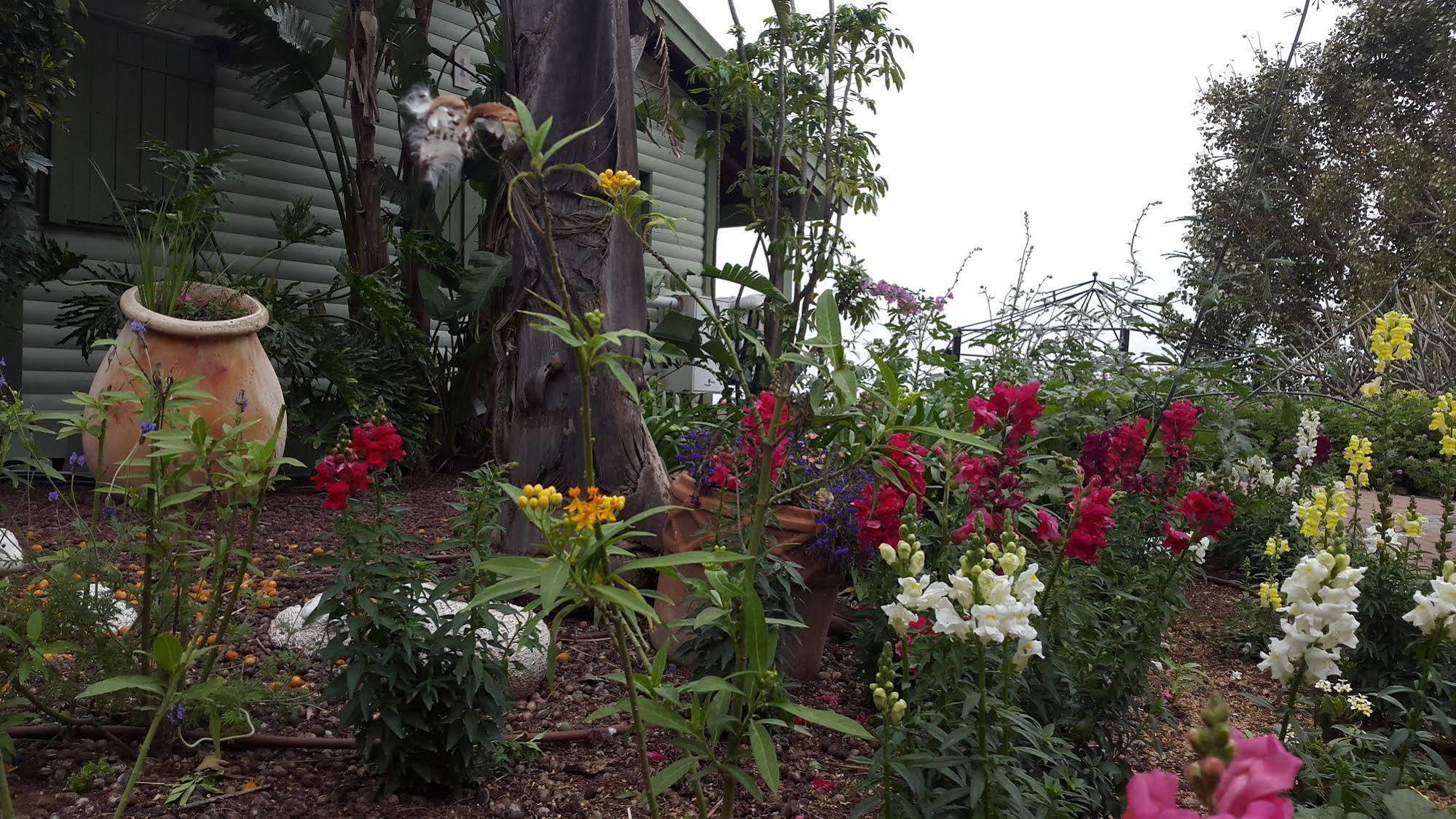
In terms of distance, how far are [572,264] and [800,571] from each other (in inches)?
70.1

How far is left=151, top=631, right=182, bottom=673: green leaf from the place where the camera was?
73.8 inches

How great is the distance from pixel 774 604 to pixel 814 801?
59 cm

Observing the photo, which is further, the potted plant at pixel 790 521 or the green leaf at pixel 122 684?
the potted plant at pixel 790 521

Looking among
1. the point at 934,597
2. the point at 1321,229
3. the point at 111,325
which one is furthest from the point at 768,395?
the point at 1321,229

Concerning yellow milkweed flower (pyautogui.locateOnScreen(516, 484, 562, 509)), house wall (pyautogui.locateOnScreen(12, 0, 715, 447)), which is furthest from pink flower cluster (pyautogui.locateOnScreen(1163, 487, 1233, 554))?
house wall (pyautogui.locateOnScreen(12, 0, 715, 447))

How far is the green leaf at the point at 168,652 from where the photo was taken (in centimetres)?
A: 188

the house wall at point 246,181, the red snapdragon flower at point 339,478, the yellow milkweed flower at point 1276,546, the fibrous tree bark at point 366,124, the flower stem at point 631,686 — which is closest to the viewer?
the flower stem at point 631,686

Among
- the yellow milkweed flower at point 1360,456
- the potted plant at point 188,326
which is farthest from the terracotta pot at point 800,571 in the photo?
the potted plant at point 188,326

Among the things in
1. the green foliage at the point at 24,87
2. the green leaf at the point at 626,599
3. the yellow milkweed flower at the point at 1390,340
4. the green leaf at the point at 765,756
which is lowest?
the green leaf at the point at 765,756

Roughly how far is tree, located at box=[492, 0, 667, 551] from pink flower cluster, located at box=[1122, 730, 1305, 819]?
141 inches

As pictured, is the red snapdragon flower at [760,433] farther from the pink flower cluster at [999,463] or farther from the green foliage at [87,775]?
the green foliage at [87,775]

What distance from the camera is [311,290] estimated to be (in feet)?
25.8

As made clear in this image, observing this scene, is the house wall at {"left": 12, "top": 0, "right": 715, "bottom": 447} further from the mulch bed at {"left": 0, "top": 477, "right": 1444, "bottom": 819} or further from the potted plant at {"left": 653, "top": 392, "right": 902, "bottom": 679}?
the potted plant at {"left": 653, "top": 392, "right": 902, "bottom": 679}

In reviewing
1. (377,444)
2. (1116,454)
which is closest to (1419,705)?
(1116,454)
